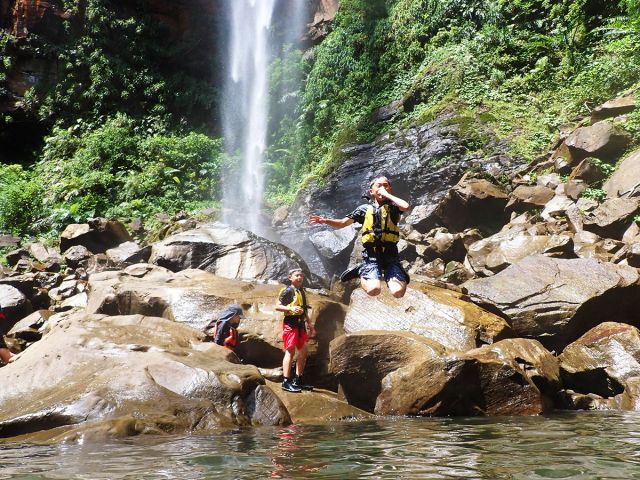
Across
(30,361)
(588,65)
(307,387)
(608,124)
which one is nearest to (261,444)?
(307,387)

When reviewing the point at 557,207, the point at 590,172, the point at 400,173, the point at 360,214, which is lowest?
the point at 360,214

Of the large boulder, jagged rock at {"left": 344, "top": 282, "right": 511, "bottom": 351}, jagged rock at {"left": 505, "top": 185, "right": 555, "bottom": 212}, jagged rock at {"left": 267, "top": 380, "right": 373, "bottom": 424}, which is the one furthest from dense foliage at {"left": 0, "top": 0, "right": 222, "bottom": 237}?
jagged rock at {"left": 267, "top": 380, "right": 373, "bottom": 424}

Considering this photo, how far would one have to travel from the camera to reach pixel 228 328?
30.9ft

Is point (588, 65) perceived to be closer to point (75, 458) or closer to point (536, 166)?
point (536, 166)

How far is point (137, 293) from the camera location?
1098 centimetres

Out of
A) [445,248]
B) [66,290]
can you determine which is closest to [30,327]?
[66,290]

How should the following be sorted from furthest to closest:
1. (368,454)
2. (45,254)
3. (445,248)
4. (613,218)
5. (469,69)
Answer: (469,69), (45,254), (445,248), (613,218), (368,454)

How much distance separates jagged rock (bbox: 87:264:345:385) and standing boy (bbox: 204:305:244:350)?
13.5 inches

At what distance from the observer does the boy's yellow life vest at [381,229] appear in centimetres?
691

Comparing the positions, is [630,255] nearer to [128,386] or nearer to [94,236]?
[128,386]

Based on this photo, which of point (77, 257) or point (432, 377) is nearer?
point (432, 377)

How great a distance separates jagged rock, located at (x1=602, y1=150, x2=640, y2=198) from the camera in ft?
42.3

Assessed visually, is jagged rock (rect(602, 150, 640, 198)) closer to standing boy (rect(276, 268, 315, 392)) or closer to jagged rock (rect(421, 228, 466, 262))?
jagged rock (rect(421, 228, 466, 262))

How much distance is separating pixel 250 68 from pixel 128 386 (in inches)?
1102
